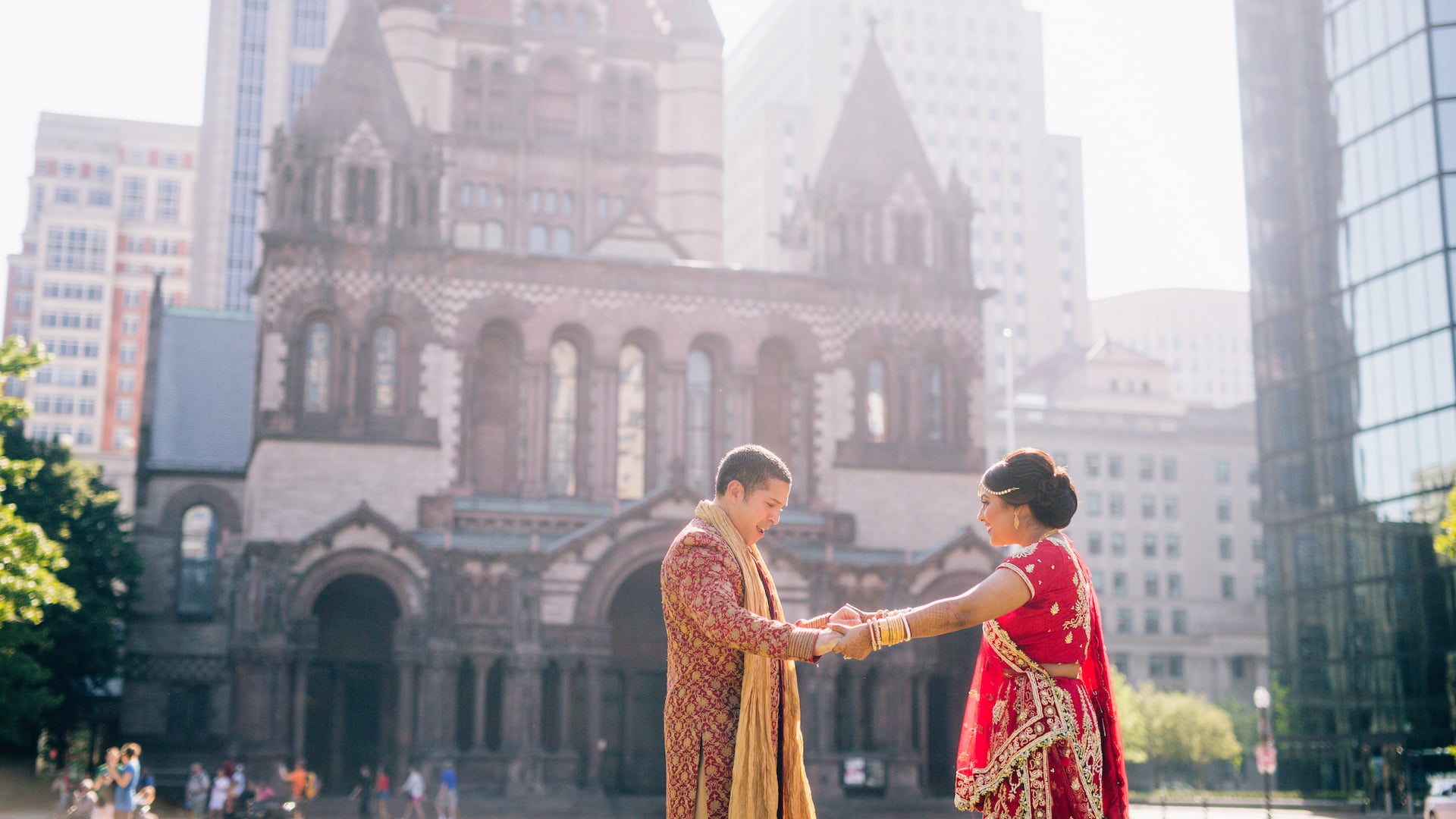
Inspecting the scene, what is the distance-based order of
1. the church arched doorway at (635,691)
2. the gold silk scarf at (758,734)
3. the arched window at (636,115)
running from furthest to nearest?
the arched window at (636,115)
the church arched doorway at (635,691)
the gold silk scarf at (758,734)

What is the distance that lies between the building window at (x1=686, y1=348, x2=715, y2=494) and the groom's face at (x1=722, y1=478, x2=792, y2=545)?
114 ft

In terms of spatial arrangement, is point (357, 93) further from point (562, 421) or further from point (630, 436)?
point (630, 436)

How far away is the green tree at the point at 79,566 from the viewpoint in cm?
4331

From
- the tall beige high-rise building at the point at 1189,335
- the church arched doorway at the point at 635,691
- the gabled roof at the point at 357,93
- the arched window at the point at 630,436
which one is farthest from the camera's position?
the tall beige high-rise building at the point at 1189,335

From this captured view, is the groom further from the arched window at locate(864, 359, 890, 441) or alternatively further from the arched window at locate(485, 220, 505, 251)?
the arched window at locate(485, 220, 505, 251)

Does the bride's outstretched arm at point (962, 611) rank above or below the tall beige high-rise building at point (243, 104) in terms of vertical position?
below

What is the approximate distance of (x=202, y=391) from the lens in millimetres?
53844

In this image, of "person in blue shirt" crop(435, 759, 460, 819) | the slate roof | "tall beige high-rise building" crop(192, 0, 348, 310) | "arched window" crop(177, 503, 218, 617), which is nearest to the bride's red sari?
"person in blue shirt" crop(435, 759, 460, 819)

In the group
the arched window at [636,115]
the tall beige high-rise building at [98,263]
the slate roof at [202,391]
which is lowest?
the slate roof at [202,391]

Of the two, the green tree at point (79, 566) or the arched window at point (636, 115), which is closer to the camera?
the green tree at point (79, 566)

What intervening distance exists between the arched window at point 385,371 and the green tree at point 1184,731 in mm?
39000

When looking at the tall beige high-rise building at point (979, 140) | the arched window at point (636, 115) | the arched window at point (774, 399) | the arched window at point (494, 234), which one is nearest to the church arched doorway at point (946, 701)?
the arched window at point (774, 399)

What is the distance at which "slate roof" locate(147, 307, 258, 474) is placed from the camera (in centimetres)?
5138

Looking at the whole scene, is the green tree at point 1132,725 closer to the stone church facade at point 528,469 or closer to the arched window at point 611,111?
the stone church facade at point 528,469
